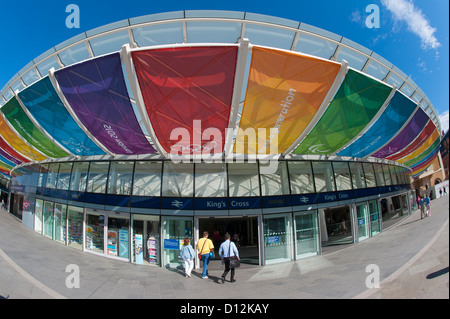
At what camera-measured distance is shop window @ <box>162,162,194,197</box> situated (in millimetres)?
7938

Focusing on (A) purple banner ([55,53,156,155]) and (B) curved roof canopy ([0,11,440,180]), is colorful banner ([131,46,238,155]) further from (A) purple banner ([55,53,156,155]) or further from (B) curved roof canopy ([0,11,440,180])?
(A) purple banner ([55,53,156,155])

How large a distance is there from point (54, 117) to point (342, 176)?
14031mm

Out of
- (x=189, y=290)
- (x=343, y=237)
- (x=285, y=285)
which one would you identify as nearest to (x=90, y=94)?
(x=189, y=290)

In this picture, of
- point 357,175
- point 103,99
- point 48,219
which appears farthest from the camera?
point 48,219

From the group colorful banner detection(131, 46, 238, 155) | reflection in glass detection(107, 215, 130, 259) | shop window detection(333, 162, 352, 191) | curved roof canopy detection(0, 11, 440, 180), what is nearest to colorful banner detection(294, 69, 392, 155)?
curved roof canopy detection(0, 11, 440, 180)

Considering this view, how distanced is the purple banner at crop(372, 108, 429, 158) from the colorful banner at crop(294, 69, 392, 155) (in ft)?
12.9

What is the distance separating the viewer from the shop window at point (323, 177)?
9202mm

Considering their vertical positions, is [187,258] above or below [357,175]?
below

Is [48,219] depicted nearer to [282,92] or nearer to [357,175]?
[282,92]

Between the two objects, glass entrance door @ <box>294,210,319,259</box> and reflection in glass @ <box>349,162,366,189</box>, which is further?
reflection in glass @ <box>349,162,366,189</box>

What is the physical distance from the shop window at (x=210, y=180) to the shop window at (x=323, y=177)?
486 cm

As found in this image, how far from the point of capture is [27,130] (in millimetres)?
8719

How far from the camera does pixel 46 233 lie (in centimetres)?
1208

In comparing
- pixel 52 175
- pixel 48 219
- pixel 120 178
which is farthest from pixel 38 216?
pixel 120 178
